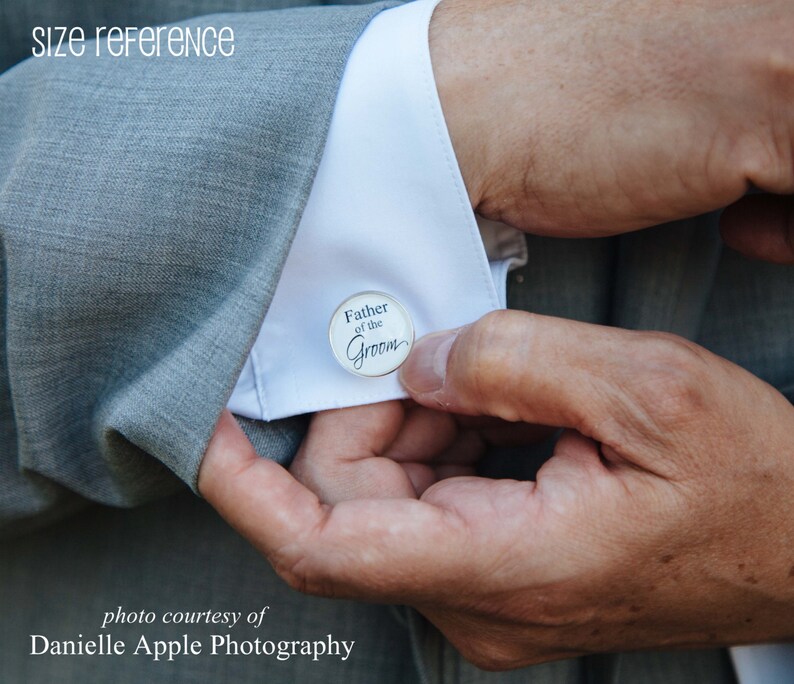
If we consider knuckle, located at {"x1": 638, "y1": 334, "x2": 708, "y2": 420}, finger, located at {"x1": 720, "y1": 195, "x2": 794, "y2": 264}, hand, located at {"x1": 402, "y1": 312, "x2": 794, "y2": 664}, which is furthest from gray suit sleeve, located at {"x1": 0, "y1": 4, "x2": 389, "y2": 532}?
finger, located at {"x1": 720, "y1": 195, "x2": 794, "y2": 264}

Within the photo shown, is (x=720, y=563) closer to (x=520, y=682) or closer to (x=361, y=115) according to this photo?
(x=520, y=682)

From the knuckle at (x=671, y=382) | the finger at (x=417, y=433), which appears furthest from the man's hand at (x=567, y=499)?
the finger at (x=417, y=433)

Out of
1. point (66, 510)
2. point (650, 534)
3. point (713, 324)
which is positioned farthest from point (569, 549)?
point (66, 510)

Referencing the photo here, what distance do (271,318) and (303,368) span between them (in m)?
0.07

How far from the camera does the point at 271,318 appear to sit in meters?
0.83

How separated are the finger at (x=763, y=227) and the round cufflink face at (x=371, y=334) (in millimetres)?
413

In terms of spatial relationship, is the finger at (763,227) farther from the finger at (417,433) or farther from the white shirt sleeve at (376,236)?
the finger at (417,433)

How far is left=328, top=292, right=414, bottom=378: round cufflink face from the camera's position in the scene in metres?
0.80

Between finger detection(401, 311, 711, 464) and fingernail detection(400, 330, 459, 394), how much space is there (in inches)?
1.6

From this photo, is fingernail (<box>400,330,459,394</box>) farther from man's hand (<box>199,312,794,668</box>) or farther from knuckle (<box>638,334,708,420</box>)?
knuckle (<box>638,334,708,420</box>)

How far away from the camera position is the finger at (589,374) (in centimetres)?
70

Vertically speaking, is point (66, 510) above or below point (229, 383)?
below

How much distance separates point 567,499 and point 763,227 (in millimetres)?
418

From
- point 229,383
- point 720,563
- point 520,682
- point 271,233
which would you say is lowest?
point 520,682
